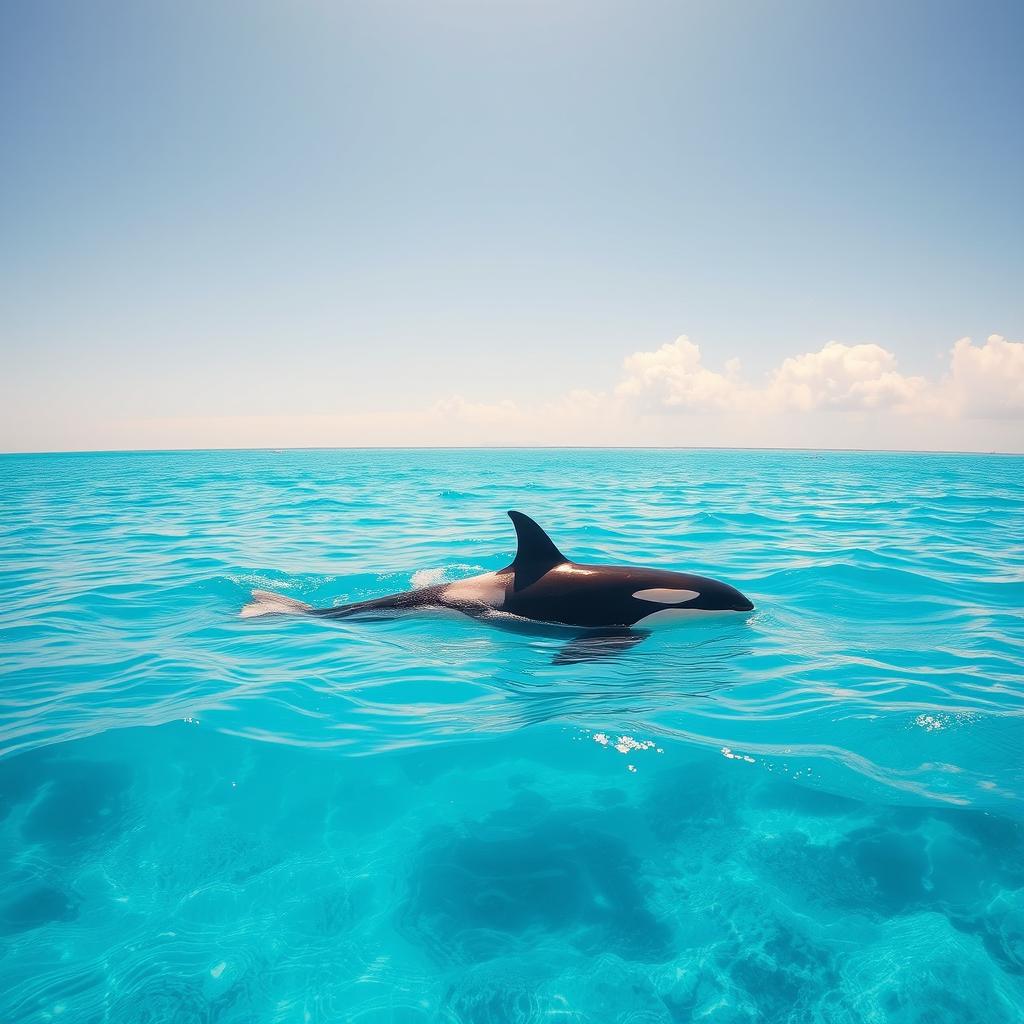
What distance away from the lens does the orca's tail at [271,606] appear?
1025 cm

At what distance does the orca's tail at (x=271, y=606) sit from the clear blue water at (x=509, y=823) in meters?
0.68

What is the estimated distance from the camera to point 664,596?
9109 mm

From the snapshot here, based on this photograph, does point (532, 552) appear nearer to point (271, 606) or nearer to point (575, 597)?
point (575, 597)

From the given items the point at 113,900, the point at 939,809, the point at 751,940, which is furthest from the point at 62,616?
the point at 939,809

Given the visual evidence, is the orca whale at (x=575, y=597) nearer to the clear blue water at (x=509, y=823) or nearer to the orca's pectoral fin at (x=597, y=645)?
the orca's pectoral fin at (x=597, y=645)

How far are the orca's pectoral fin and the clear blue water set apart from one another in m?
0.22

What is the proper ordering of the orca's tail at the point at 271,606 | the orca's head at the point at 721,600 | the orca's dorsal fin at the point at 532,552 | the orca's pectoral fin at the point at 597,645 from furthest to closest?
1. the orca's tail at the point at 271,606
2. the orca's dorsal fin at the point at 532,552
3. the orca's head at the point at 721,600
4. the orca's pectoral fin at the point at 597,645

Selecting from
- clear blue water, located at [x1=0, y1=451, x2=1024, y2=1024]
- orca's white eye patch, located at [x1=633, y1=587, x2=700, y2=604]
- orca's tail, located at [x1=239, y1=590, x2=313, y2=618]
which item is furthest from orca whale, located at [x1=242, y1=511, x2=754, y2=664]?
clear blue water, located at [x1=0, y1=451, x2=1024, y2=1024]

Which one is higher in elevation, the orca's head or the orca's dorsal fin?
the orca's dorsal fin

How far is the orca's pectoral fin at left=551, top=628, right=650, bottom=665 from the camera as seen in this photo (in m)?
7.67

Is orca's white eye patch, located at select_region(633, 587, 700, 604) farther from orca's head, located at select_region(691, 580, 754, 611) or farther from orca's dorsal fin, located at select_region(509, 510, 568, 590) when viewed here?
orca's dorsal fin, located at select_region(509, 510, 568, 590)

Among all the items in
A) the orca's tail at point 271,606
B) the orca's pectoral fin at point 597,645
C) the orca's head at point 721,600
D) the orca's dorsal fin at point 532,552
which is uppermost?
→ the orca's dorsal fin at point 532,552

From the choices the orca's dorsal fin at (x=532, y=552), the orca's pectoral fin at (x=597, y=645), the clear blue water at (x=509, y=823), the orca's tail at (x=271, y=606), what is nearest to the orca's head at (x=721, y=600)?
the clear blue water at (x=509, y=823)

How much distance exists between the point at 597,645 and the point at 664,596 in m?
1.51
